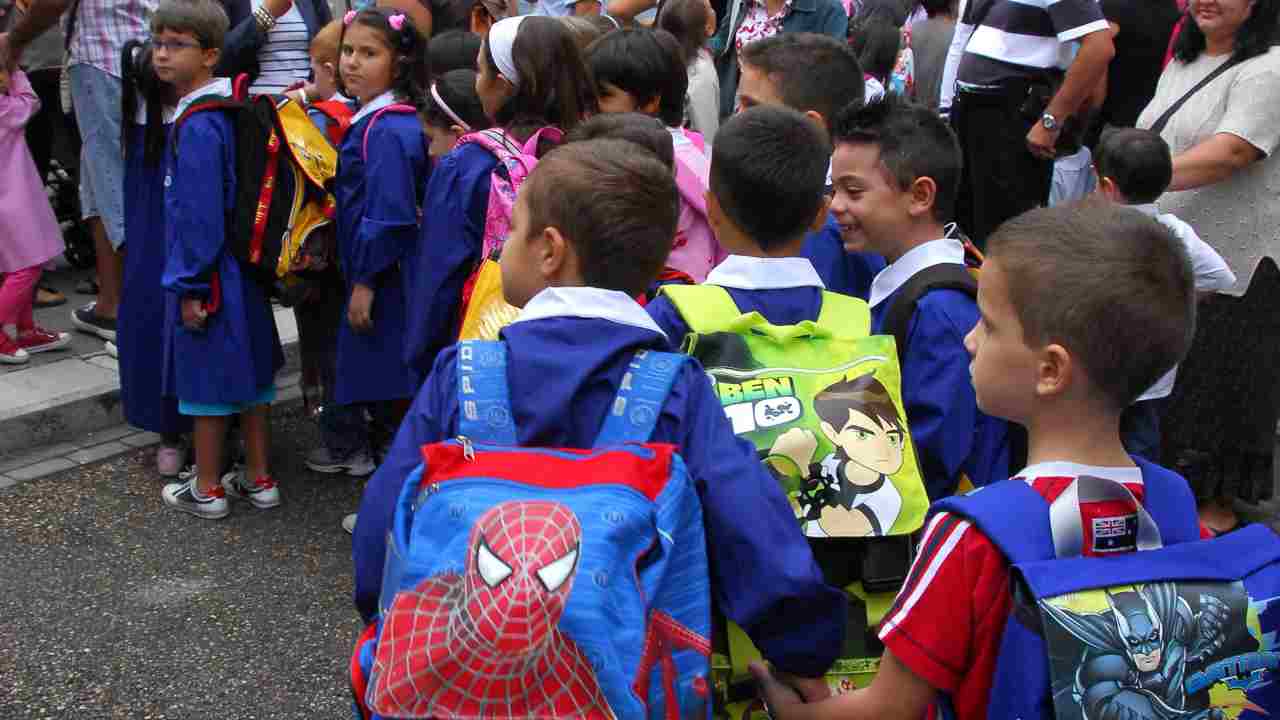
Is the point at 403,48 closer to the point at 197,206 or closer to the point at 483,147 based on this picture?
the point at 197,206

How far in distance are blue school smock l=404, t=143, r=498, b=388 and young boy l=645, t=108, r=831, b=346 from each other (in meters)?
1.20

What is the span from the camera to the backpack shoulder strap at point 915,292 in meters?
2.54

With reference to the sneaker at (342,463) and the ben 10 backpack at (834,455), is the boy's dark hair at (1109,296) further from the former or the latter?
the sneaker at (342,463)

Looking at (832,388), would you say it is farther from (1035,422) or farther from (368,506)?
(368,506)

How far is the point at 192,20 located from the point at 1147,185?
10.4 feet

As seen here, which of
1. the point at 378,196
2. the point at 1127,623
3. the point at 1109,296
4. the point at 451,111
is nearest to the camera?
the point at 1127,623

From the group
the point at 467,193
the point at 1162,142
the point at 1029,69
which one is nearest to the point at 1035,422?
the point at 467,193

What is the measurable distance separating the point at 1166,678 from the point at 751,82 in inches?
106

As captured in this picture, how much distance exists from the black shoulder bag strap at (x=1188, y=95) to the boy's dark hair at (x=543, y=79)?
2013mm

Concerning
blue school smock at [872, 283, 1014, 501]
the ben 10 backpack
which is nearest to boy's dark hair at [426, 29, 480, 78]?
blue school smock at [872, 283, 1014, 501]

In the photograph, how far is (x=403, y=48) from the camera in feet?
15.1

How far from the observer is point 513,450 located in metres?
1.79

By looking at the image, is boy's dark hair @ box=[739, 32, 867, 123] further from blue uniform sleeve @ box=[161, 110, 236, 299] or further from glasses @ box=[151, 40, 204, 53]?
glasses @ box=[151, 40, 204, 53]

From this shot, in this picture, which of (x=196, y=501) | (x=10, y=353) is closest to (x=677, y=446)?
(x=196, y=501)
